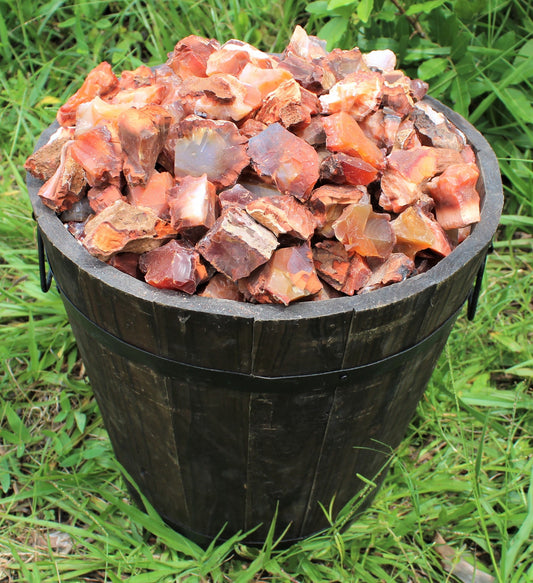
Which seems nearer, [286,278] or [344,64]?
[286,278]

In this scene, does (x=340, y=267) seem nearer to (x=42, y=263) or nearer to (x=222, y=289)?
(x=222, y=289)

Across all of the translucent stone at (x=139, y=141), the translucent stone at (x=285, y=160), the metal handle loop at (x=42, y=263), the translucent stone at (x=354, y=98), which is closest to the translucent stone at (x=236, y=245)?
the translucent stone at (x=285, y=160)

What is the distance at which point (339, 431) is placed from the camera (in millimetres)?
1266

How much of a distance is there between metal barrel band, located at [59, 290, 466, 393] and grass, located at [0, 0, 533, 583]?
0.35 meters

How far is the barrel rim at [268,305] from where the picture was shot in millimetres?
994

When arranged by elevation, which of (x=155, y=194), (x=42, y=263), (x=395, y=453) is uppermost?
(x=155, y=194)

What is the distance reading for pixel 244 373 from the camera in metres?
1.07

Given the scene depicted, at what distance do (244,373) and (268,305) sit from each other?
0.47 feet

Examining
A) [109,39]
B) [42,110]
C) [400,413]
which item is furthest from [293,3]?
[400,413]

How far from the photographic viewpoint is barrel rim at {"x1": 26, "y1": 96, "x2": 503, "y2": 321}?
99 cm

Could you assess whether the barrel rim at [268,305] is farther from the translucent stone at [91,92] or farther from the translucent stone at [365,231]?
the translucent stone at [91,92]

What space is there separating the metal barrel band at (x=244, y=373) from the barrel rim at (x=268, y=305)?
141 mm

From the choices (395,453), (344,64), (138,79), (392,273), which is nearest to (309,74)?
(344,64)

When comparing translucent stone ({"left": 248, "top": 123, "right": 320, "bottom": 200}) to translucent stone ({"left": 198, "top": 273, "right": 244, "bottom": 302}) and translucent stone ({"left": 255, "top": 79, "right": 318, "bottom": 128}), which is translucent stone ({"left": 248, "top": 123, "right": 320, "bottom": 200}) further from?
translucent stone ({"left": 198, "top": 273, "right": 244, "bottom": 302})
